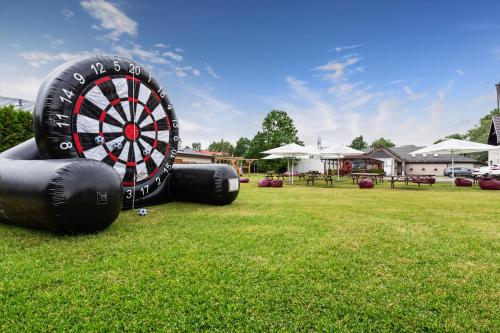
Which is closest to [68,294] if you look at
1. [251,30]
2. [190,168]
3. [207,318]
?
[207,318]

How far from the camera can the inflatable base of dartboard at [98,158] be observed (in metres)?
4.13

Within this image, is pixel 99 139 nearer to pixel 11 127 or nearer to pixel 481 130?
pixel 11 127

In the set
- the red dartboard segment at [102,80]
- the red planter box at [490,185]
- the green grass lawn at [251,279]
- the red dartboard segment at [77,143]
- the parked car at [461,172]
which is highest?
the red dartboard segment at [102,80]

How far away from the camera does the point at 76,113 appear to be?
5.51 meters

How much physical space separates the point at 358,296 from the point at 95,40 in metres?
11.7

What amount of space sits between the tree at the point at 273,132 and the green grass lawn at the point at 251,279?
109 feet

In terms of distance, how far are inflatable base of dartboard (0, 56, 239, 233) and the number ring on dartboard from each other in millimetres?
19

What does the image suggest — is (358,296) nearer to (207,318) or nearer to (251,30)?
(207,318)

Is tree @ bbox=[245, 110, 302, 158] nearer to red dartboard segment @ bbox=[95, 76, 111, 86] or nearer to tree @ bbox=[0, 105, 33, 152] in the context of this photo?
tree @ bbox=[0, 105, 33, 152]

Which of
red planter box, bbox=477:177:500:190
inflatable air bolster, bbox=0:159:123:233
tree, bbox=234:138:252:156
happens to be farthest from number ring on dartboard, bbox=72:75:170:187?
tree, bbox=234:138:252:156

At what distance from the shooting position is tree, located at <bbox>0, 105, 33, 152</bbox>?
11.3 meters

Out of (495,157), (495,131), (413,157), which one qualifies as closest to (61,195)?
(495,131)

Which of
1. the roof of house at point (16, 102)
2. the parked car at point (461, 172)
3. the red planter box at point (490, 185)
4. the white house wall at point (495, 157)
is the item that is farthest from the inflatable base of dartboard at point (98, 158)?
the parked car at point (461, 172)

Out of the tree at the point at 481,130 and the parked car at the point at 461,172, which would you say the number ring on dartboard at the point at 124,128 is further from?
the tree at the point at 481,130
